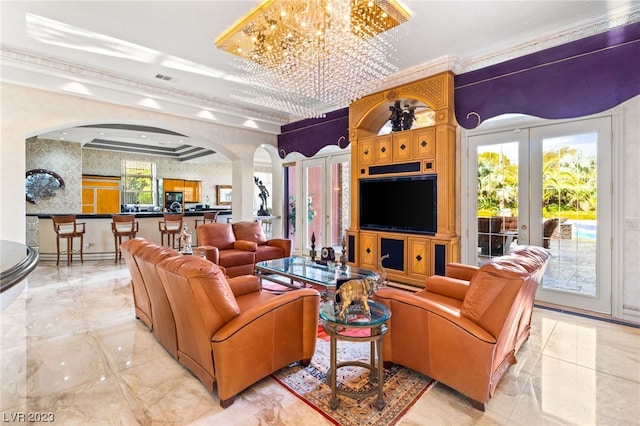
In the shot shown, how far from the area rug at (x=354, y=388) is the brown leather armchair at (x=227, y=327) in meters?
0.15

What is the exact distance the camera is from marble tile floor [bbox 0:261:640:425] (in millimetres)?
1936

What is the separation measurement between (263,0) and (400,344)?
316 centimetres

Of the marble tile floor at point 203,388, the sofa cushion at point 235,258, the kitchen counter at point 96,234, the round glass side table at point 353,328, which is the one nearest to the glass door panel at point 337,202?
the sofa cushion at point 235,258

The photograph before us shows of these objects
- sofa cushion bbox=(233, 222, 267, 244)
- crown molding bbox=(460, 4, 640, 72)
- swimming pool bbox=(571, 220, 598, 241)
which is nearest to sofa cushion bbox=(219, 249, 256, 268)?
sofa cushion bbox=(233, 222, 267, 244)

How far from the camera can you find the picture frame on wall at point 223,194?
1371 centimetres

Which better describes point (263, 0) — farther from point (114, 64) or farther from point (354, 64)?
point (114, 64)

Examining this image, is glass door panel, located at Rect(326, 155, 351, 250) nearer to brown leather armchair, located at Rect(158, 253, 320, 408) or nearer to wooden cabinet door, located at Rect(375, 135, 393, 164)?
wooden cabinet door, located at Rect(375, 135, 393, 164)

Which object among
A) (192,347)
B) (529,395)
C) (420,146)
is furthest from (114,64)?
(529,395)

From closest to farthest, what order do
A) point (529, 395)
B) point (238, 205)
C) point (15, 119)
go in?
point (529, 395) → point (15, 119) → point (238, 205)

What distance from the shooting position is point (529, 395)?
2145 millimetres

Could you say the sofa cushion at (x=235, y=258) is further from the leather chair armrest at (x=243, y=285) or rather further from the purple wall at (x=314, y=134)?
the purple wall at (x=314, y=134)

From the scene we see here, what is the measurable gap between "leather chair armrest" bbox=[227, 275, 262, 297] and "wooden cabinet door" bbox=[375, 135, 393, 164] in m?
3.17

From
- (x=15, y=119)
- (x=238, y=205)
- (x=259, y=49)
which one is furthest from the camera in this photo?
(x=238, y=205)

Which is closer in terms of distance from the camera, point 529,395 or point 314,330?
point 529,395
